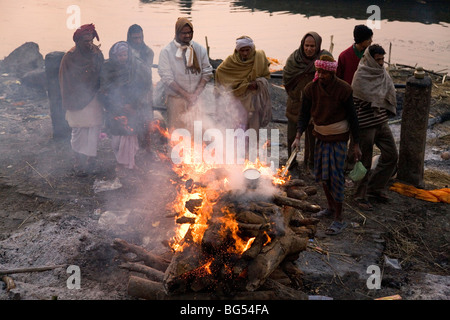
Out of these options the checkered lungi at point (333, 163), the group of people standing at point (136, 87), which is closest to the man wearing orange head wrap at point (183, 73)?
the group of people standing at point (136, 87)

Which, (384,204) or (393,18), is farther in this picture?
(393,18)

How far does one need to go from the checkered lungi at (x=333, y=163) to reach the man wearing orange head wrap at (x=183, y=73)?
2286mm

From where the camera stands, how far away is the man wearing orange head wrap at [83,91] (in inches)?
245

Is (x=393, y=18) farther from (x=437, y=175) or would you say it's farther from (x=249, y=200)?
(x=249, y=200)

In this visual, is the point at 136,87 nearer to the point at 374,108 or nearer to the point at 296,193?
the point at 296,193

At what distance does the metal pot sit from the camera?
4180mm

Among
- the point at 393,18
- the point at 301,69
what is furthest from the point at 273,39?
the point at 301,69

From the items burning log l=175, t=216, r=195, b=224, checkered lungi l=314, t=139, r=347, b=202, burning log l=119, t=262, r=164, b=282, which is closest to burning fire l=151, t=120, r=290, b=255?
burning log l=175, t=216, r=195, b=224

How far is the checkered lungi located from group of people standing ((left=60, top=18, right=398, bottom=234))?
5 cm

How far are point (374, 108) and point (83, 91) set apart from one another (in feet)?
13.8

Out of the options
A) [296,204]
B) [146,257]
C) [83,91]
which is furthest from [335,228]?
[83,91]

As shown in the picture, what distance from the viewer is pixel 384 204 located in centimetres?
592

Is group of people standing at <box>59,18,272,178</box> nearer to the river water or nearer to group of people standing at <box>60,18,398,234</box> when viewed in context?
group of people standing at <box>60,18,398,234</box>
